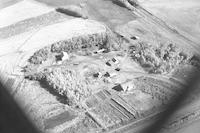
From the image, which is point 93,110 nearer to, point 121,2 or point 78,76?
point 78,76

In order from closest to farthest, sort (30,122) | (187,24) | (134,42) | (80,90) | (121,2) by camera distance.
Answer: (30,122) → (80,90) → (134,42) → (187,24) → (121,2)

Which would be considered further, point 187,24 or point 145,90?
point 187,24

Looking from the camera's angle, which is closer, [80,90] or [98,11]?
[80,90]

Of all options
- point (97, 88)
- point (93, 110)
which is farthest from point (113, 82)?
point (93, 110)

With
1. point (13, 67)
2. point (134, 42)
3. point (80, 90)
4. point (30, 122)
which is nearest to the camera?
point (30, 122)

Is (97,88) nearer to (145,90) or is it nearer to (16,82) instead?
(145,90)

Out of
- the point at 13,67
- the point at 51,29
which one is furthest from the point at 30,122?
the point at 51,29
